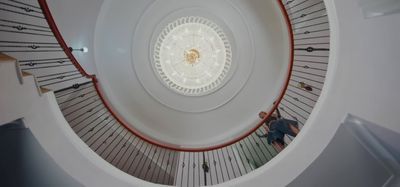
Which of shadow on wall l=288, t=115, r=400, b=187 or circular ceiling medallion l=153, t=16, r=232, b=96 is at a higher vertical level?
circular ceiling medallion l=153, t=16, r=232, b=96

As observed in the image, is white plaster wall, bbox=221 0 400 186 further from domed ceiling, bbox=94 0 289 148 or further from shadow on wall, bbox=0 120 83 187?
shadow on wall, bbox=0 120 83 187

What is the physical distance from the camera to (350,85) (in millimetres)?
2955

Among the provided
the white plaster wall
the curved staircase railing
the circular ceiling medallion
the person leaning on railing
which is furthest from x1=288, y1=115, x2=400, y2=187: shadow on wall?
the circular ceiling medallion

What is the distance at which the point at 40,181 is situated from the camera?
10.8 feet

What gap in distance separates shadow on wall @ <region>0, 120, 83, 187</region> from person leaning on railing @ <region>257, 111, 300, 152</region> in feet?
11.0

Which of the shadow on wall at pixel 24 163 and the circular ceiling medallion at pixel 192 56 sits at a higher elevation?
the circular ceiling medallion at pixel 192 56

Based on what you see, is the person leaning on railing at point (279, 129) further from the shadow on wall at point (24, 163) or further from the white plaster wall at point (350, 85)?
the shadow on wall at point (24, 163)

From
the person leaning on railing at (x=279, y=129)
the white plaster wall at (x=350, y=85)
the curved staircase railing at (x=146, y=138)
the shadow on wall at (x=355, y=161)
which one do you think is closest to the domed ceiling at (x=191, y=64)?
the curved staircase railing at (x=146, y=138)

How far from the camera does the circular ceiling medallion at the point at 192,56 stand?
5.56 meters

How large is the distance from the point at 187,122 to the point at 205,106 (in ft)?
1.99

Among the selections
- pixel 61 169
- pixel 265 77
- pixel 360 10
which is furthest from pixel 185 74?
pixel 360 10

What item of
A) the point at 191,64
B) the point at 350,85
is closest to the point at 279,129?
the point at 350,85

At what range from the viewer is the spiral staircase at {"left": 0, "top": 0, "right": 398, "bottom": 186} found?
3.91m

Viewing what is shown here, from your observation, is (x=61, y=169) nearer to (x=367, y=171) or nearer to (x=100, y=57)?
(x=100, y=57)
